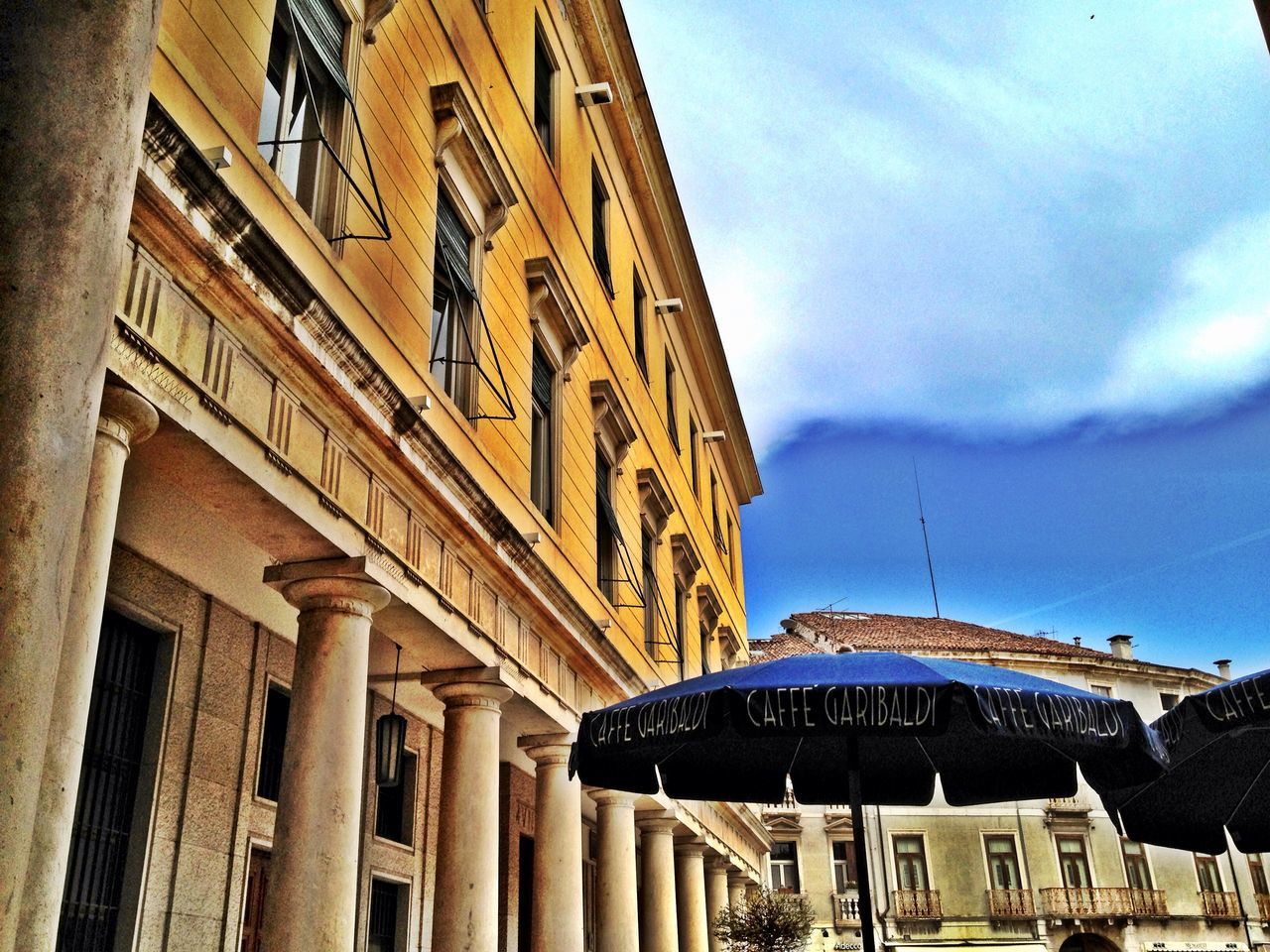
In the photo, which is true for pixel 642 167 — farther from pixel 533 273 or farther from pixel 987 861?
pixel 987 861

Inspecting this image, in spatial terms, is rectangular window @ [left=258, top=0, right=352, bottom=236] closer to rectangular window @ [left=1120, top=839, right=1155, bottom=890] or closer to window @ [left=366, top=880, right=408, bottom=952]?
window @ [left=366, top=880, right=408, bottom=952]

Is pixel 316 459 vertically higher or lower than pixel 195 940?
higher

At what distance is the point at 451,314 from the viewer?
35.8 ft

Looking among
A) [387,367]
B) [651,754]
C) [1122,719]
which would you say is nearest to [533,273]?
[387,367]

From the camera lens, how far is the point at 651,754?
7.41 m

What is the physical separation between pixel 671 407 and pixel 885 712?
17.9 meters

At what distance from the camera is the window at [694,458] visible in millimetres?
25141

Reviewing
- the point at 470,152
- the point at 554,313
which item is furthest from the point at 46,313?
the point at 554,313

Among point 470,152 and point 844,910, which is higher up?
point 470,152

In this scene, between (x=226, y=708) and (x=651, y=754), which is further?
(x=226, y=708)

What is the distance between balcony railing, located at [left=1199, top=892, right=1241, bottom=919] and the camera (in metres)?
42.8

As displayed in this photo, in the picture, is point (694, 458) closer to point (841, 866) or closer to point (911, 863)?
point (841, 866)

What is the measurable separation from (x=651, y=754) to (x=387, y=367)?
3.47 metres

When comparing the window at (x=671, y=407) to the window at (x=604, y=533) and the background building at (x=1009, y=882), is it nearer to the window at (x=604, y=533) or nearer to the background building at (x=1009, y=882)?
the window at (x=604, y=533)
